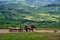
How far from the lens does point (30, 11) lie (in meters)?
37.8

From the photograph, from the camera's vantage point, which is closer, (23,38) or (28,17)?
(23,38)

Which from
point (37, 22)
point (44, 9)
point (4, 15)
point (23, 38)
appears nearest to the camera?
point (23, 38)

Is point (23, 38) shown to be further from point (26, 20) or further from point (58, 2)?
point (58, 2)

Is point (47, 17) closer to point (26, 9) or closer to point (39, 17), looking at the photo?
point (39, 17)

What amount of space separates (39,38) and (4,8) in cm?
2375

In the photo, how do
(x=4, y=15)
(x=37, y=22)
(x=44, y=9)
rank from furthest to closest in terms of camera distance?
(x=44, y=9) → (x=4, y=15) → (x=37, y=22)

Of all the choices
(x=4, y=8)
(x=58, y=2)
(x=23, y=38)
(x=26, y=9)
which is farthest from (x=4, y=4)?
(x=23, y=38)

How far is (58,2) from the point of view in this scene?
3803 cm

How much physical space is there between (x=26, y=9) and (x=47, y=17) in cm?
405

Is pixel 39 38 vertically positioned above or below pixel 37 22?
above

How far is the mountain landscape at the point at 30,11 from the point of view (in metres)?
35.1

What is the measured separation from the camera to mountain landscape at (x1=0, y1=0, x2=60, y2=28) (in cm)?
3509

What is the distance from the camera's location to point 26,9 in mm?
38406

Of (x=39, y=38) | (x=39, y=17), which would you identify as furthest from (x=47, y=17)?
(x=39, y=38)
